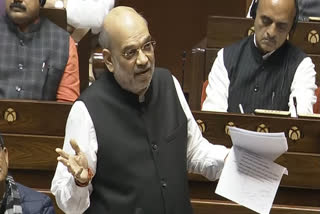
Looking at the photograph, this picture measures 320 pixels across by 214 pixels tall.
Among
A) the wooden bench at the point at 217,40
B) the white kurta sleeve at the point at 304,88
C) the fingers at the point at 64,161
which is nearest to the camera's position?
the fingers at the point at 64,161

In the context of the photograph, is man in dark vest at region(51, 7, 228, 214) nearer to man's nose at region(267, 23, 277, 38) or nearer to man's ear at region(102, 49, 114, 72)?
man's ear at region(102, 49, 114, 72)

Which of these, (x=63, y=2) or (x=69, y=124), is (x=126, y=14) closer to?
(x=69, y=124)

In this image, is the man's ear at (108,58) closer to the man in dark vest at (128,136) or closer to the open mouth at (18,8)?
the man in dark vest at (128,136)

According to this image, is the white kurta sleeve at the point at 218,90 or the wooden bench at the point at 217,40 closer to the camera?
the white kurta sleeve at the point at 218,90

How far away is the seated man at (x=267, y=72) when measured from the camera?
1693 millimetres

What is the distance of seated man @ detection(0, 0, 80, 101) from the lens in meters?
1.74

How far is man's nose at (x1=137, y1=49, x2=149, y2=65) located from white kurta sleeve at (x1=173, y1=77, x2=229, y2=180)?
0.12m

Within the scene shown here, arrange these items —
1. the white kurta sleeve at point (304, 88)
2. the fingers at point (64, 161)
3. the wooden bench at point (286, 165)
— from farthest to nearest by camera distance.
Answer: the white kurta sleeve at point (304, 88), the wooden bench at point (286, 165), the fingers at point (64, 161)

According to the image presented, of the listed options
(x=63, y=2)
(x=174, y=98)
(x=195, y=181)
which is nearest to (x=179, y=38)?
(x=63, y=2)

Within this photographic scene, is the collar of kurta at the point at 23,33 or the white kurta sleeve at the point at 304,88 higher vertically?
the collar of kurta at the point at 23,33

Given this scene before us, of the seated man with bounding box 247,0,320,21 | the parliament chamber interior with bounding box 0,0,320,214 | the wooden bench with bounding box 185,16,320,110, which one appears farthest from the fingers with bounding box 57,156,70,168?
the seated man with bounding box 247,0,320,21

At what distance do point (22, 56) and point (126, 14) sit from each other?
67cm

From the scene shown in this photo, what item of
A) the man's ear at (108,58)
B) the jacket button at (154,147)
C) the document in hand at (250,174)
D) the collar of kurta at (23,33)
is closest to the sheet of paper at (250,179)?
the document in hand at (250,174)

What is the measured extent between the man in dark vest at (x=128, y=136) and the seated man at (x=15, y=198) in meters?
0.11
